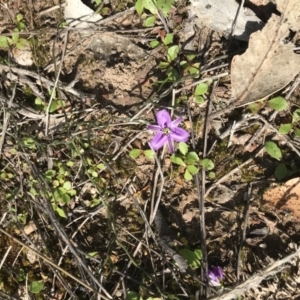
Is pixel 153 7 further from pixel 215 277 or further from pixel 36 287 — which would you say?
pixel 36 287

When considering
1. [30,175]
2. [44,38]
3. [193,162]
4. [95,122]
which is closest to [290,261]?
[193,162]

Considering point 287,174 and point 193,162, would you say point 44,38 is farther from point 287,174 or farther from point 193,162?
point 287,174

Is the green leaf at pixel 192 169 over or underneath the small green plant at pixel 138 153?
over

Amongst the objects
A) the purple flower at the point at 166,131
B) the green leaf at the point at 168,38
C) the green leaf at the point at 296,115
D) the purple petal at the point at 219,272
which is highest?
the green leaf at the point at 168,38

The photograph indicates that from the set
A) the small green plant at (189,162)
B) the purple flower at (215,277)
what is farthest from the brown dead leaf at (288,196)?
the purple flower at (215,277)

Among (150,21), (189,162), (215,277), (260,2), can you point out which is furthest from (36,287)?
(260,2)

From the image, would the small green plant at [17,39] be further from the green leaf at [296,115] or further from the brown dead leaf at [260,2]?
the green leaf at [296,115]
